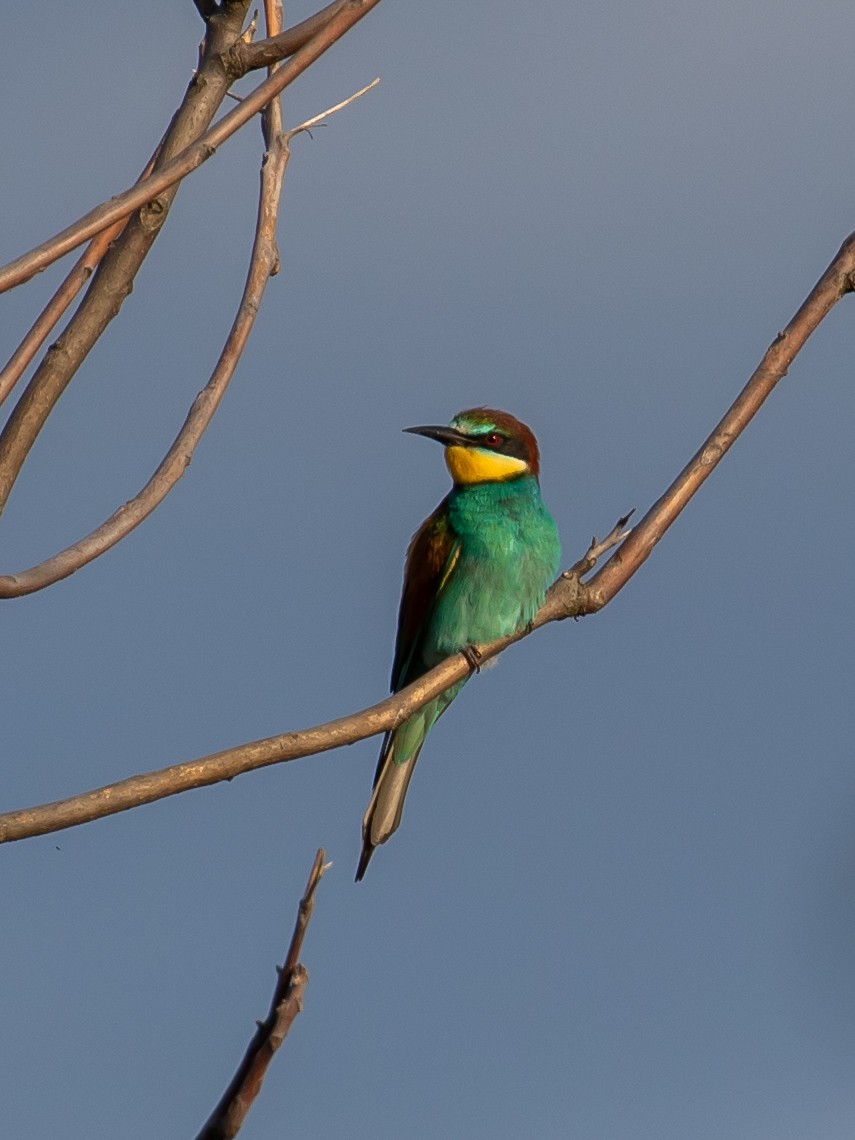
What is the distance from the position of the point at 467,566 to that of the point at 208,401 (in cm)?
289

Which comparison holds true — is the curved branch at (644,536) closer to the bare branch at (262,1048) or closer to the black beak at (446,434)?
the bare branch at (262,1048)

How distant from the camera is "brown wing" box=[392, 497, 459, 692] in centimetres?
521

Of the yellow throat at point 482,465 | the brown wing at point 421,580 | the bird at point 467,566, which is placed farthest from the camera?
the yellow throat at point 482,465

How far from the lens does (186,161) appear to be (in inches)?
76.4

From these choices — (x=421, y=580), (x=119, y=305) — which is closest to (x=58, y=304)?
(x=119, y=305)

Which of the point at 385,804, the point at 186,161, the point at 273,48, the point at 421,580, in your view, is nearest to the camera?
the point at 186,161

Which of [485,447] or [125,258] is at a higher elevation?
[485,447]

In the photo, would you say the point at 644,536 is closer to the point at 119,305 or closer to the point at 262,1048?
the point at 119,305

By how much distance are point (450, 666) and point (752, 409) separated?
66cm

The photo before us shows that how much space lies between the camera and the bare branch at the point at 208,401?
1966mm

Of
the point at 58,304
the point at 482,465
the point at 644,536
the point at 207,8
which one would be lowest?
the point at 644,536

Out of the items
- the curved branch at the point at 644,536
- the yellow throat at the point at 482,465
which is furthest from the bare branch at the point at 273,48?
the yellow throat at the point at 482,465

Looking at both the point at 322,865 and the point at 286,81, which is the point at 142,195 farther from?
the point at 322,865

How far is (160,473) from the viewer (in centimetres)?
214
